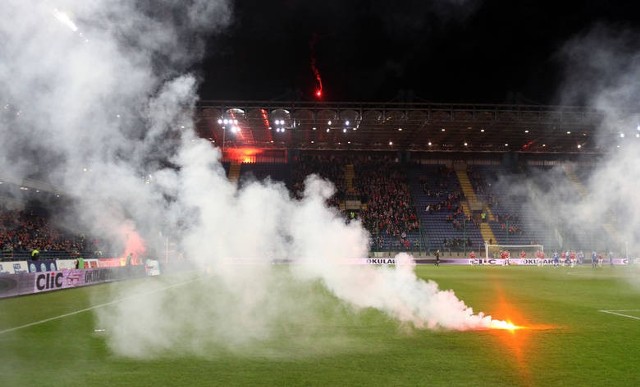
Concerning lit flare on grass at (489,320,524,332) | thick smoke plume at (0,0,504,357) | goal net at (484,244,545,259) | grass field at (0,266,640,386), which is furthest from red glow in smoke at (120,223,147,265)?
goal net at (484,244,545,259)

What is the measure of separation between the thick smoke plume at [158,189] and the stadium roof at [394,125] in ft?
43.9

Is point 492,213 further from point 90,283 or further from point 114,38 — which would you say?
point 114,38

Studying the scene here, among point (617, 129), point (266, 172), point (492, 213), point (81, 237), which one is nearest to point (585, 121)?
point (617, 129)

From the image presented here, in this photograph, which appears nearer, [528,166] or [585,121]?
[585,121]

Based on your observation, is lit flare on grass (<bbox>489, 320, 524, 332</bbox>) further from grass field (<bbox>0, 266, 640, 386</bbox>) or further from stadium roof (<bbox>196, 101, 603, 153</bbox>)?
stadium roof (<bbox>196, 101, 603, 153</bbox>)

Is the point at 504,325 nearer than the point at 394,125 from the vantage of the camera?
Yes

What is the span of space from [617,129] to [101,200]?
27.8m

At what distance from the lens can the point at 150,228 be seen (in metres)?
25.4

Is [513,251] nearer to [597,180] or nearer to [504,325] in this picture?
[597,180]

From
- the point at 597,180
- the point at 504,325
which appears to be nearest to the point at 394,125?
the point at 597,180

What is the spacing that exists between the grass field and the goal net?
33584mm

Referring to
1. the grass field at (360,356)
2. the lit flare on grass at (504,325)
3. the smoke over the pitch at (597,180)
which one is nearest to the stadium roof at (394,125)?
the smoke over the pitch at (597,180)

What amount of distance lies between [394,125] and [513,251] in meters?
17.0

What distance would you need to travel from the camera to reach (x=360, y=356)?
821 centimetres
